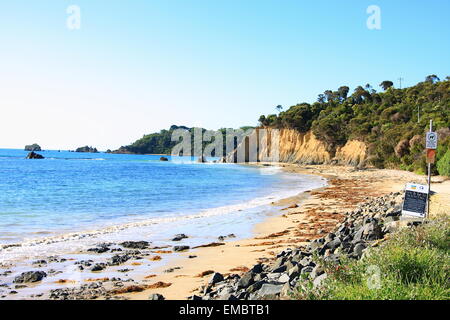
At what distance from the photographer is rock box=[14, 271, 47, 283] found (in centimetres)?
923

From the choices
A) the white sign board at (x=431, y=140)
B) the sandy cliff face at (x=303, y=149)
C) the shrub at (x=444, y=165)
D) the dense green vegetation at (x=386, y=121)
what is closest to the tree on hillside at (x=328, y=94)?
the dense green vegetation at (x=386, y=121)

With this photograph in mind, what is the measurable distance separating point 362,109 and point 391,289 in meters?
92.5

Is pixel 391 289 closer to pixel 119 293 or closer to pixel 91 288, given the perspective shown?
pixel 119 293

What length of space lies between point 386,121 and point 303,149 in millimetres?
22635

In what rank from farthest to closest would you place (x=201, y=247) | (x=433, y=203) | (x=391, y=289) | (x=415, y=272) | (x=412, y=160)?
(x=412, y=160), (x=433, y=203), (x=201, y=247), (x=415, y=272), (x=391, y=289)

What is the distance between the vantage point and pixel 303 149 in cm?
9425

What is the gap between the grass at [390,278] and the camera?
4.99 m

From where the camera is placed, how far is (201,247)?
12.9 metres

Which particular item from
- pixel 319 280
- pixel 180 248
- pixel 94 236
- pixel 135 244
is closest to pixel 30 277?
pixel 135 244

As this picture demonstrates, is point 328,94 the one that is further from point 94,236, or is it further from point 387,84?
point 94,236

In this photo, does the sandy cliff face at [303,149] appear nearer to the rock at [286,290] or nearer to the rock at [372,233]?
the rock at [372,233]

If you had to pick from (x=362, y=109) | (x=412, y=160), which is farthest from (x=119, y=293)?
(x=362, y=109)

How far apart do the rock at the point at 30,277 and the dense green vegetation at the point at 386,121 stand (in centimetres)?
3348

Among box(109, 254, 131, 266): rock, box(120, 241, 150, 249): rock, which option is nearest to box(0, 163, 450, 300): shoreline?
box(109, 254, 131, 266): rock
